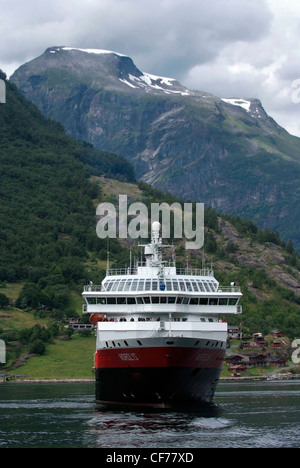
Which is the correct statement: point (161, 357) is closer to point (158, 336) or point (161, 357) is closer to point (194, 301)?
point (158, 336)

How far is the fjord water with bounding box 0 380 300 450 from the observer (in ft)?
281

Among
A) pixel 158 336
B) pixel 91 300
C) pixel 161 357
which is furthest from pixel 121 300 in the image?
pixel 161 357

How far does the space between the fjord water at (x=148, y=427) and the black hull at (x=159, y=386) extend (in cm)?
180

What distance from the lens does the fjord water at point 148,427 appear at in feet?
281

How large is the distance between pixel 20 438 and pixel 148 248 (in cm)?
3955

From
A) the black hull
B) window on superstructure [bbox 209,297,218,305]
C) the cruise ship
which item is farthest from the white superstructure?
the black hull

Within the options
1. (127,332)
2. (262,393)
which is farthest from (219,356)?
(262,393)

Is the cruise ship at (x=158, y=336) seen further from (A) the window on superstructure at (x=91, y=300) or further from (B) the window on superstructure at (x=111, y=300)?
(B) the window on superstructure at (x=111, y=300)

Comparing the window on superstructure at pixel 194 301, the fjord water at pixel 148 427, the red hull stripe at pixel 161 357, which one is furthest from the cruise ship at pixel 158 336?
the fjord water at pixel 148 427

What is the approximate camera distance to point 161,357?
104000mm

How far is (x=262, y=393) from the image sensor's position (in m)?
172

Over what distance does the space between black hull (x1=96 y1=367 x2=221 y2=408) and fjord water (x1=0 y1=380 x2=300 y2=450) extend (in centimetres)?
180
